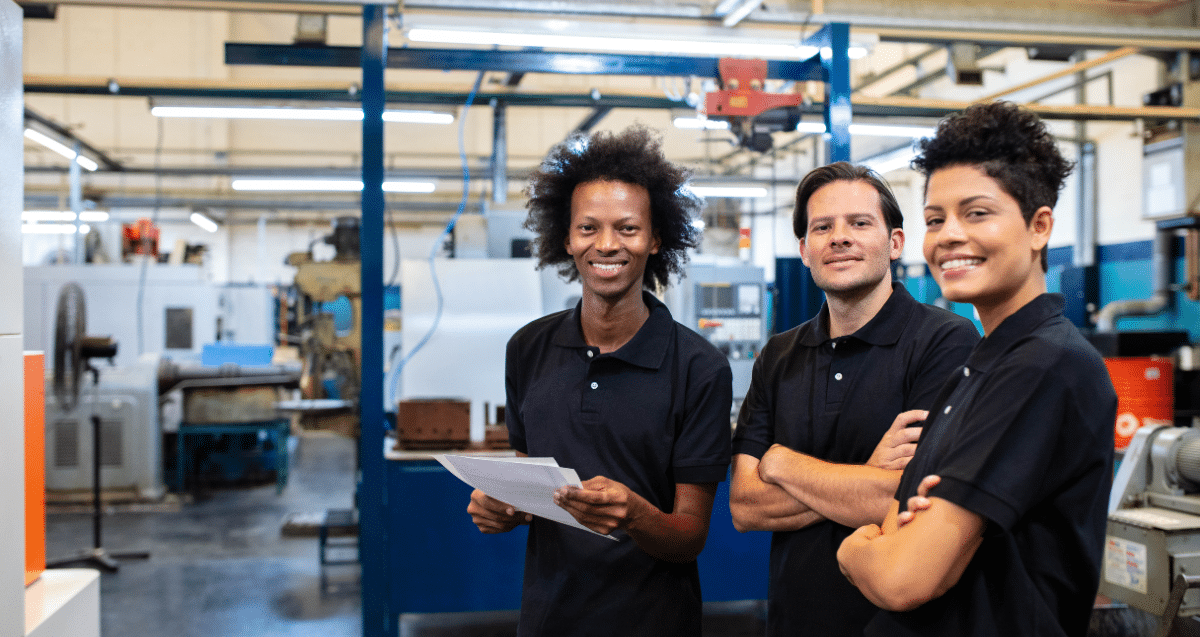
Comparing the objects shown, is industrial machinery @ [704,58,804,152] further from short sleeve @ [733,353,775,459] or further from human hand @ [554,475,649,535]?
human hand @ [554,475,649,535]

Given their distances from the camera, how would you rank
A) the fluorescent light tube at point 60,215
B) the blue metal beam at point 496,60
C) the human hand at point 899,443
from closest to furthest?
the human hand at point 899,443, the blue metal beam at point 496,60, the fluorescent light tube at point 60,215

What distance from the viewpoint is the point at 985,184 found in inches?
44.7

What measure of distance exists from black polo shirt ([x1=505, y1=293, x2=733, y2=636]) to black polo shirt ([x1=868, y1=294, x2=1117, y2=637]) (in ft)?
1.69

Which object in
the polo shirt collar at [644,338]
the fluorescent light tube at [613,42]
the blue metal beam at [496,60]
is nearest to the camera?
the polo shirt collar at [644,338]

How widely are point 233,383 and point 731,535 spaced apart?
5.20 meters

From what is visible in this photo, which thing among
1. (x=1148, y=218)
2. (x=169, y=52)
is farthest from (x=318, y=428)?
(x=169, y=52)

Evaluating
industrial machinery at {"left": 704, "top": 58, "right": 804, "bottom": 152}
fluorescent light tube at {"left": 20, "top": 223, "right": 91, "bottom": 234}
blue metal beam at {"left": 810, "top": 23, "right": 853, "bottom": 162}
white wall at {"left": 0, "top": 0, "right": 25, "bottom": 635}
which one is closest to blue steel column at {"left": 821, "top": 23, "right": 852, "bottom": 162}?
blue metal beam at {"left": 810, "top": 23, "right": 853, "bottom": 162}

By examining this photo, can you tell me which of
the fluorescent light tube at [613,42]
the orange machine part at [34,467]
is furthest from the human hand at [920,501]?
the fluorescent light tube at [613,42]

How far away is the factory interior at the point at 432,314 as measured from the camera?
10.6 ft

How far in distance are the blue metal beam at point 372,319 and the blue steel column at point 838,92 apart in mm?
1910

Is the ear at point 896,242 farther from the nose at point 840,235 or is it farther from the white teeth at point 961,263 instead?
the white teeth at point 961,263

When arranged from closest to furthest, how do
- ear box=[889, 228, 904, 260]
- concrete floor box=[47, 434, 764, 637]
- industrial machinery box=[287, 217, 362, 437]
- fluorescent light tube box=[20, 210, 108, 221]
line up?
1. ear box=[889, 228, 904, 260]
2. concrete floor box=[47, 434, 764, 637]
3. industrial machinery box=[287, 217, 362, 437]
4. fluorescent light tube box=[20, 210, 108, 221]

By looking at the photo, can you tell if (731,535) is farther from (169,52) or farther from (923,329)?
(169,52)

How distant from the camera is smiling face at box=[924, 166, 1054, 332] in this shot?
1108 millimetres
